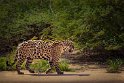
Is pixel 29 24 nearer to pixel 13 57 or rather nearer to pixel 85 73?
pixel 13 57

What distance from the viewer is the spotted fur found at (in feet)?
37.7

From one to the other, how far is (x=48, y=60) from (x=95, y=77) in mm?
1620

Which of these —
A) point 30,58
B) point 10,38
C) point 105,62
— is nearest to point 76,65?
point 105,62

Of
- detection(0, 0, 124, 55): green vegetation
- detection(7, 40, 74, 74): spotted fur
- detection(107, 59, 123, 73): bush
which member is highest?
detection(0, 0, 124, 55): green vegetation

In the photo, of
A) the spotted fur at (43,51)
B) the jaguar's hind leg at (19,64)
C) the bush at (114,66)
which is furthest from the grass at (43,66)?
the bush at (114,66)

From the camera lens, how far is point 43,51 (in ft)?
38.2

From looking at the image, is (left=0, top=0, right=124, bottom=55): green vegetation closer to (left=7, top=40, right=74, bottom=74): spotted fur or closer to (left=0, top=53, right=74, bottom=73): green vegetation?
(left=0, top=53, right=74, bottom=73): green vegetation

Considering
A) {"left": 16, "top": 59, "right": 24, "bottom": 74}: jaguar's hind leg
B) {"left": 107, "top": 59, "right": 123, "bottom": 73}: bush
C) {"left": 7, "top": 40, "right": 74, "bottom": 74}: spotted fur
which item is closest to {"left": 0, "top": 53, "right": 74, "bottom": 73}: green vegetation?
{"left": 7, "top": 40, "right": 74, "bottom": 74}: spotted fur

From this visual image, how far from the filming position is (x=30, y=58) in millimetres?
11836

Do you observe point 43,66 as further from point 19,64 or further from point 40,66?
point 19,64

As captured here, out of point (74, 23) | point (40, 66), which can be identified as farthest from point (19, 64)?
point (74, 23)

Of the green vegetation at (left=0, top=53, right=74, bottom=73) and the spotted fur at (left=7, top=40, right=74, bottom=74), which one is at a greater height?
the spotted fur at (left=7, top=40, right=74, bottom=74)

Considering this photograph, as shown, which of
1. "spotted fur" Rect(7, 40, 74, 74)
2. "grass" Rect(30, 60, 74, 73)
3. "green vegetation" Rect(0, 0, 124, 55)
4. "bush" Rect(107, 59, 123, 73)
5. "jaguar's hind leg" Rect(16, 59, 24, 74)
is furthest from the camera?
"green vegetation" Rect(0, 0, 124, 55)

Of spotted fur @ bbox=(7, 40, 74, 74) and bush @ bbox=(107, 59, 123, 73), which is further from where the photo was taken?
bush @ bbox=(107, 59, 123, 73)
